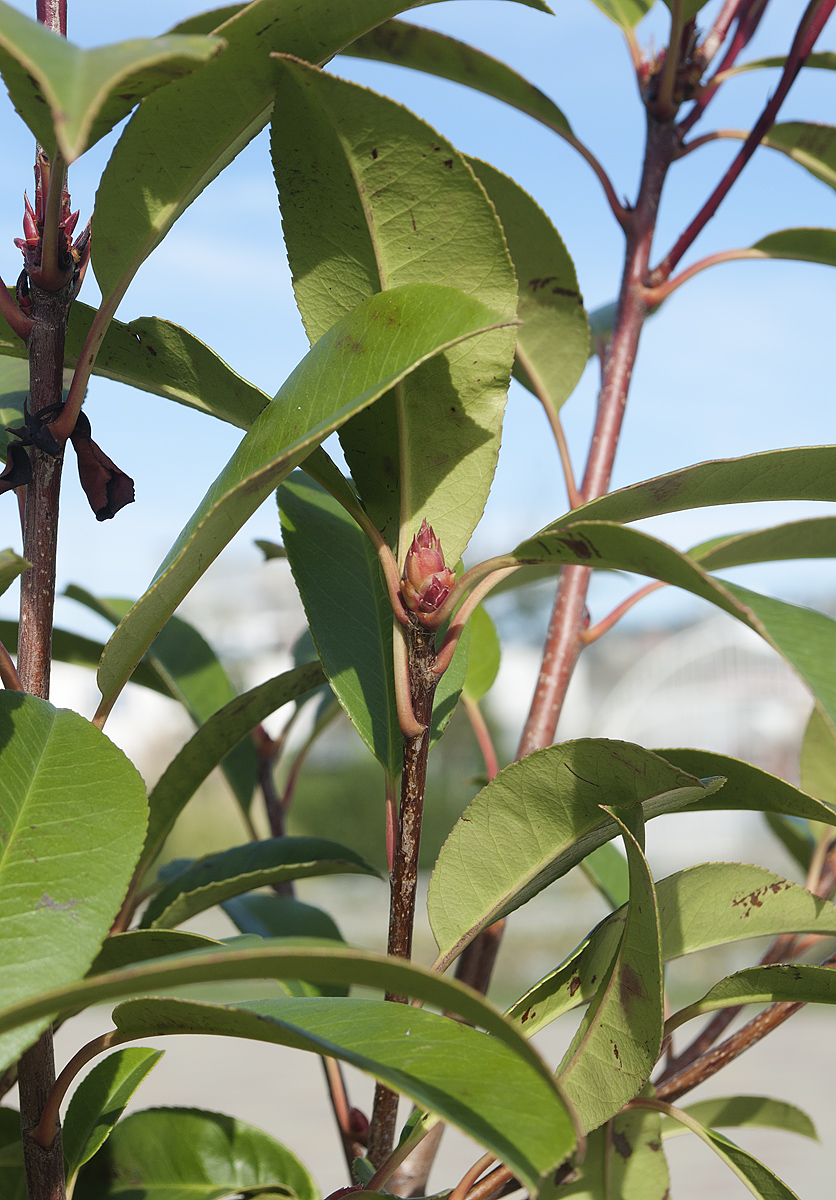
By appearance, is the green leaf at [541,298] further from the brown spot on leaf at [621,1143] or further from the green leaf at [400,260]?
the brown spot on leaf at [621,1143]

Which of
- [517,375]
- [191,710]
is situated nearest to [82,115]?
[517,375]

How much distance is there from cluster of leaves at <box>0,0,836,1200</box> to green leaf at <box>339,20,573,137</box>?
0.55 ft

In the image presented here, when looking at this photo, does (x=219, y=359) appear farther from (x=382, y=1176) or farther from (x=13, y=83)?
(x=382, y=1176)

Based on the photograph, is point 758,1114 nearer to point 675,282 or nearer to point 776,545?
point 776,545

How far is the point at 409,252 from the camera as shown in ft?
1.33

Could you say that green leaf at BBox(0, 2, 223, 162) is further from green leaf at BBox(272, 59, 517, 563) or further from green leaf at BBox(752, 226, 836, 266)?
green leaf at BBox(752, 226, 836, 266)

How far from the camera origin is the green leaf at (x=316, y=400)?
1.07 feet

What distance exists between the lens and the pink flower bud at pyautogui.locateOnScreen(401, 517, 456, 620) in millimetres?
403

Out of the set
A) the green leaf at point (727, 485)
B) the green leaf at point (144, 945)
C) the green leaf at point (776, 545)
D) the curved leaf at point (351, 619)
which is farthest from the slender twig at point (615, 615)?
the green leaf at point (144, 945)

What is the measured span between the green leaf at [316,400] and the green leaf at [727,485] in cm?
11

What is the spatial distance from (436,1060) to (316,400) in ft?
0.73

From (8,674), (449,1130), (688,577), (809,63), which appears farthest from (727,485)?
(449,1130)

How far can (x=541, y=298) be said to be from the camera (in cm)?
62

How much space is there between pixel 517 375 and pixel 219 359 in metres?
0.30
